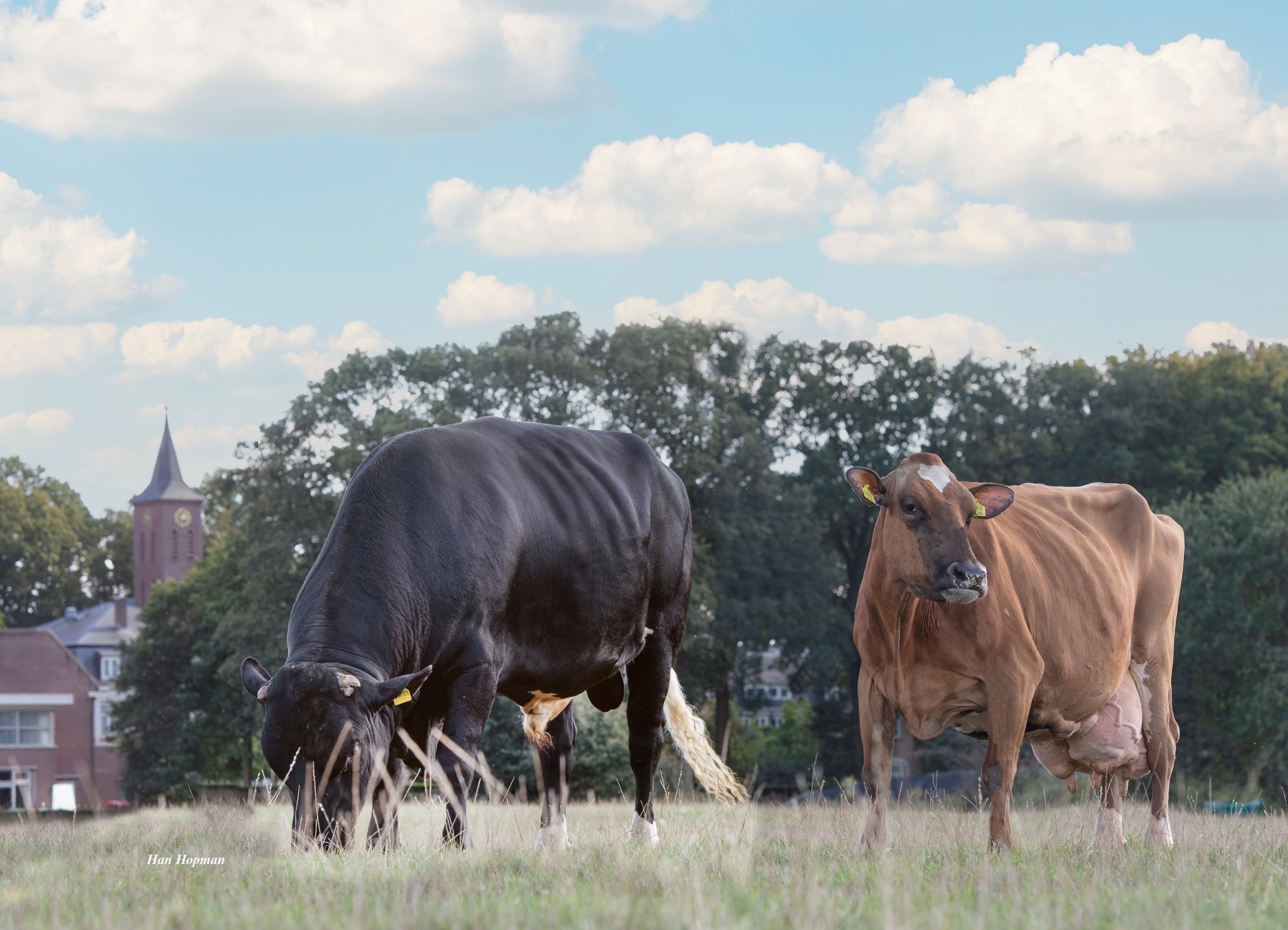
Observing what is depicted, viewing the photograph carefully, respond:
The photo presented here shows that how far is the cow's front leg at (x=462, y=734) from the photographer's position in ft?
22.3

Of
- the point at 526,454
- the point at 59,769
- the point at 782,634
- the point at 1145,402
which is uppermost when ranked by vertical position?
the point at 1145,402

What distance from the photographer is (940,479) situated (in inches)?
295

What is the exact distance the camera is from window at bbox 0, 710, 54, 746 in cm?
6750

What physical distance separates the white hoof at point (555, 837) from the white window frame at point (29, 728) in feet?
217

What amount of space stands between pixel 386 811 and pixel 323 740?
23.0 inches

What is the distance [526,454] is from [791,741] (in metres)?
41.6

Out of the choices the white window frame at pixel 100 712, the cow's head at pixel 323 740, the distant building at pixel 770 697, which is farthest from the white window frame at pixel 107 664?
the cow's head at pixel 323 740

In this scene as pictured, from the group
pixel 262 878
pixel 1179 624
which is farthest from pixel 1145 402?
pixel 262 878

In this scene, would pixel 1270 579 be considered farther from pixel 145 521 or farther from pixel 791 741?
pixel 145 521

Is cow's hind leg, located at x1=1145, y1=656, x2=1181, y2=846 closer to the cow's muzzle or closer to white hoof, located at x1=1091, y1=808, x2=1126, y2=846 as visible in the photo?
white hoof, located at x1=1091, y1=808, x2=1126, y2=846

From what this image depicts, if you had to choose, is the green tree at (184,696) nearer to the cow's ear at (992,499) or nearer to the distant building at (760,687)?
the distant building at (760,687)

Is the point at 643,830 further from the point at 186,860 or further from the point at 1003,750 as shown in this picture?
the point at 186,860

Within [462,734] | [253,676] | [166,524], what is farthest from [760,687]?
[166,524]

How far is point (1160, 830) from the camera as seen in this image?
8.38 m
